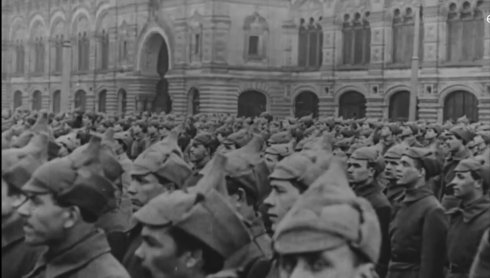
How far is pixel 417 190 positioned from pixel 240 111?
34.6m

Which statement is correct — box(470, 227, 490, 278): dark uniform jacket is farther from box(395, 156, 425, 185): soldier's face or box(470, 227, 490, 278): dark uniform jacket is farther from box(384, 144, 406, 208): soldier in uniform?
box(384, 144, 406, 208): soldier in uniform

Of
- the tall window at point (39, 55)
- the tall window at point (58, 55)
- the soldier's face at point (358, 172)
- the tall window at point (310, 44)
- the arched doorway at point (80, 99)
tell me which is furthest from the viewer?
the tall window at point (39, 55)

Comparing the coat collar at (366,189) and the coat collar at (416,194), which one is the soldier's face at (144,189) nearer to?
the coat collar at (416,194)

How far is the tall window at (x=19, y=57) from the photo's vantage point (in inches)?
2365

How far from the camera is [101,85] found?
51031 millimetres

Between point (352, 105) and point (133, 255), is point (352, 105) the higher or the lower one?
the higher one

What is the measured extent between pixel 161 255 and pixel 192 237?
177 mm

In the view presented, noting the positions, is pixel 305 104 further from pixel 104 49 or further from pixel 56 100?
pixel 56 100

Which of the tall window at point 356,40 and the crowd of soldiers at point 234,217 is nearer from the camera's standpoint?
the crowd of soldiers at point 234,217

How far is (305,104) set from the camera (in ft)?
141

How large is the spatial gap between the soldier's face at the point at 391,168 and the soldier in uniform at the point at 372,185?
0.18 m

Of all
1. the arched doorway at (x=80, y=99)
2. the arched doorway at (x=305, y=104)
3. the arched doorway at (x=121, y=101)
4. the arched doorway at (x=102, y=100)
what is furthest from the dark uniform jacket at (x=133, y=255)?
the arched doorway at (x=80, y=99)

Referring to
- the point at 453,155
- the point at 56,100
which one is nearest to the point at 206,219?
the point at 453,155

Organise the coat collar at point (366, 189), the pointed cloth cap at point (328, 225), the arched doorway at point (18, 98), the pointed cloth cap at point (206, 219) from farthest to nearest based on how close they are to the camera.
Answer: the arched doorway at point (18, 98) → the coat collar at point (366, 189) → the pointed cloth cap at point (206, 219) → the pointed cloth cap at point (328, 225)
